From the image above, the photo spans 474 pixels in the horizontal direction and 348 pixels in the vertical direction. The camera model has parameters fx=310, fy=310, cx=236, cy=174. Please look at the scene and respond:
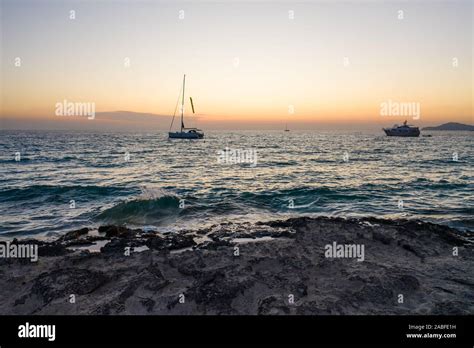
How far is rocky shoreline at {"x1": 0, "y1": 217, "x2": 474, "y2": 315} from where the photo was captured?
17.6 ft

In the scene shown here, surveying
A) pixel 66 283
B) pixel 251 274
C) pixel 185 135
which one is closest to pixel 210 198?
pixel 251 274

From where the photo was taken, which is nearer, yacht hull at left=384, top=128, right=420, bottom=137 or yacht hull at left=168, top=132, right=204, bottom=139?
yacht hull at left=168, top=132, right=204, bottom=139

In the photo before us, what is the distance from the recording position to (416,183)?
67.3 ft

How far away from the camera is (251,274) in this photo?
645 centimetres

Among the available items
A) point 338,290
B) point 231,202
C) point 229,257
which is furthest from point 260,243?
point 231,202

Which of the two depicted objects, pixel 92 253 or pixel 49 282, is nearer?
pixel 49 282

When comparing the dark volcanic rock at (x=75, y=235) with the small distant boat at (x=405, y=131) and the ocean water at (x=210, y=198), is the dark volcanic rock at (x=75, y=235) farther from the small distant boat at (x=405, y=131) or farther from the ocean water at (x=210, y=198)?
the small distant boat at (x=405, y=131)

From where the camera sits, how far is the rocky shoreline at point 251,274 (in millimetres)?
5355
